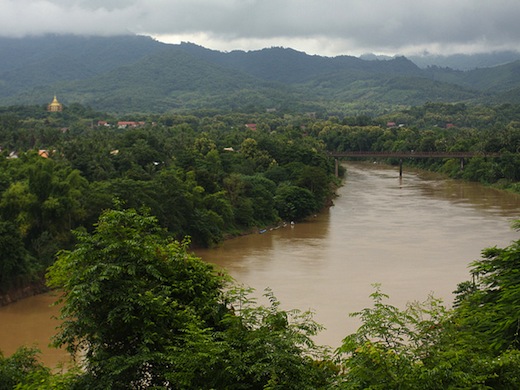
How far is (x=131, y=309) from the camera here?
363 inches

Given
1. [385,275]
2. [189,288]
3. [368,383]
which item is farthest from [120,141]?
[368,383]

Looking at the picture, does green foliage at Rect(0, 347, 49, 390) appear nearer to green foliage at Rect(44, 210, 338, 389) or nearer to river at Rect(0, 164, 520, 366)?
green foliage at Rect(44, 210, 338, 389)

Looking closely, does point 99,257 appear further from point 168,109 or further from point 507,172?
point 168,109

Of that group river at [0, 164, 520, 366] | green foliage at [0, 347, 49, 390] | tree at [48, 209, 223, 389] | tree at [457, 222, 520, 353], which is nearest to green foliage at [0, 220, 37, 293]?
river at [0, 164, 520, 366]

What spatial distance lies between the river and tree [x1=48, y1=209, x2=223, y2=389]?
7.22 meters

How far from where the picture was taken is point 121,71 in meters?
185

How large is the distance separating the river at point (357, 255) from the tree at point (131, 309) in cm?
722

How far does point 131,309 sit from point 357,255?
1914 cm

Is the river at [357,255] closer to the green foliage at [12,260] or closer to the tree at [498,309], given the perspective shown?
the green foliage at [12,260]

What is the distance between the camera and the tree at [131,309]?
8.98 metres

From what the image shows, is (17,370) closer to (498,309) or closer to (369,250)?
(498,309)

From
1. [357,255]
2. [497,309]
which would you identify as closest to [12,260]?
[357,255]

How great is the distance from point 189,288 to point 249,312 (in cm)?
93

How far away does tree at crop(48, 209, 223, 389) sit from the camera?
898cm
